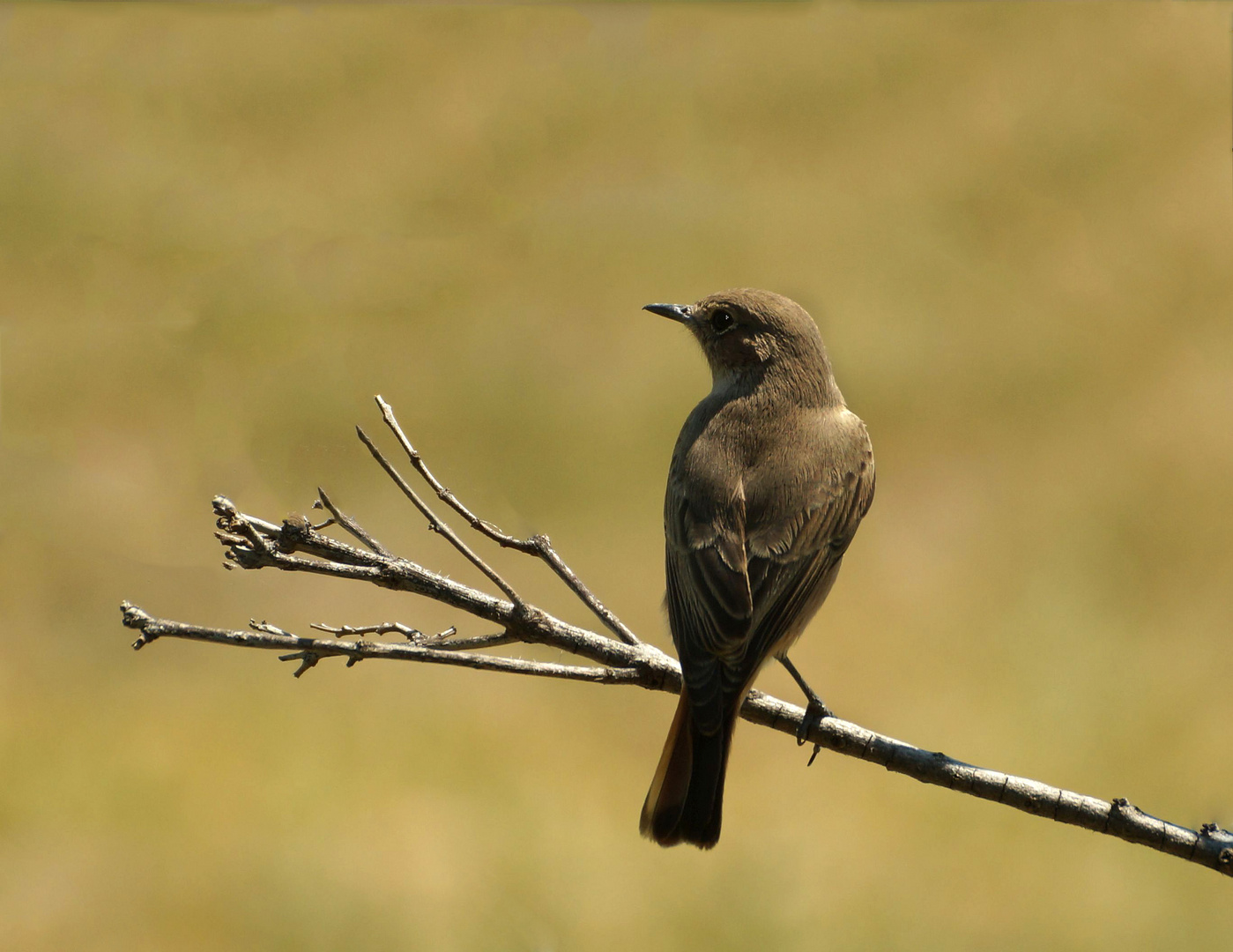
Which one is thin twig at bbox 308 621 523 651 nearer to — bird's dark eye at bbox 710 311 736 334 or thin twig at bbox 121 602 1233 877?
thin twig at bbox 121 602 1233 877

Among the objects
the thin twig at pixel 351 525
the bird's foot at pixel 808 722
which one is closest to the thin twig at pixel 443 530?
the thin twig at pixel 351 525

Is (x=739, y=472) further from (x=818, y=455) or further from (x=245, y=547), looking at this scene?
(x=245, y=547)

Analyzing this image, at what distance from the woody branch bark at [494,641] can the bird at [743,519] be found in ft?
0.99

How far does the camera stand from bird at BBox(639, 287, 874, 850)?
3656 millimetres

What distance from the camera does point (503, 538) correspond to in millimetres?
3213

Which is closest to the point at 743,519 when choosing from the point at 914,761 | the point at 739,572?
the point at 739,572

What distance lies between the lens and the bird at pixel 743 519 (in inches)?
144

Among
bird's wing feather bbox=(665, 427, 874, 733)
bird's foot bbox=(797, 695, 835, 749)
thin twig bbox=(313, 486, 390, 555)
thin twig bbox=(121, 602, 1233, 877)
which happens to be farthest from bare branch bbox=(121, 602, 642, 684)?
bird's foot bbox=(797, 695, 835, 749)

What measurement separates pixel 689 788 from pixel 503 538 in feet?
3.70

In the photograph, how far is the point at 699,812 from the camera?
144 inches

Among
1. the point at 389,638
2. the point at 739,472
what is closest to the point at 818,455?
the point at 739,472

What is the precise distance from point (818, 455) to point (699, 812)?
1.51 meters

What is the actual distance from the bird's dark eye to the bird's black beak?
11 cm

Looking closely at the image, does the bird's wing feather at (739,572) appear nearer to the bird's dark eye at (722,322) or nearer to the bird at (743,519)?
the bird at (743,519)
